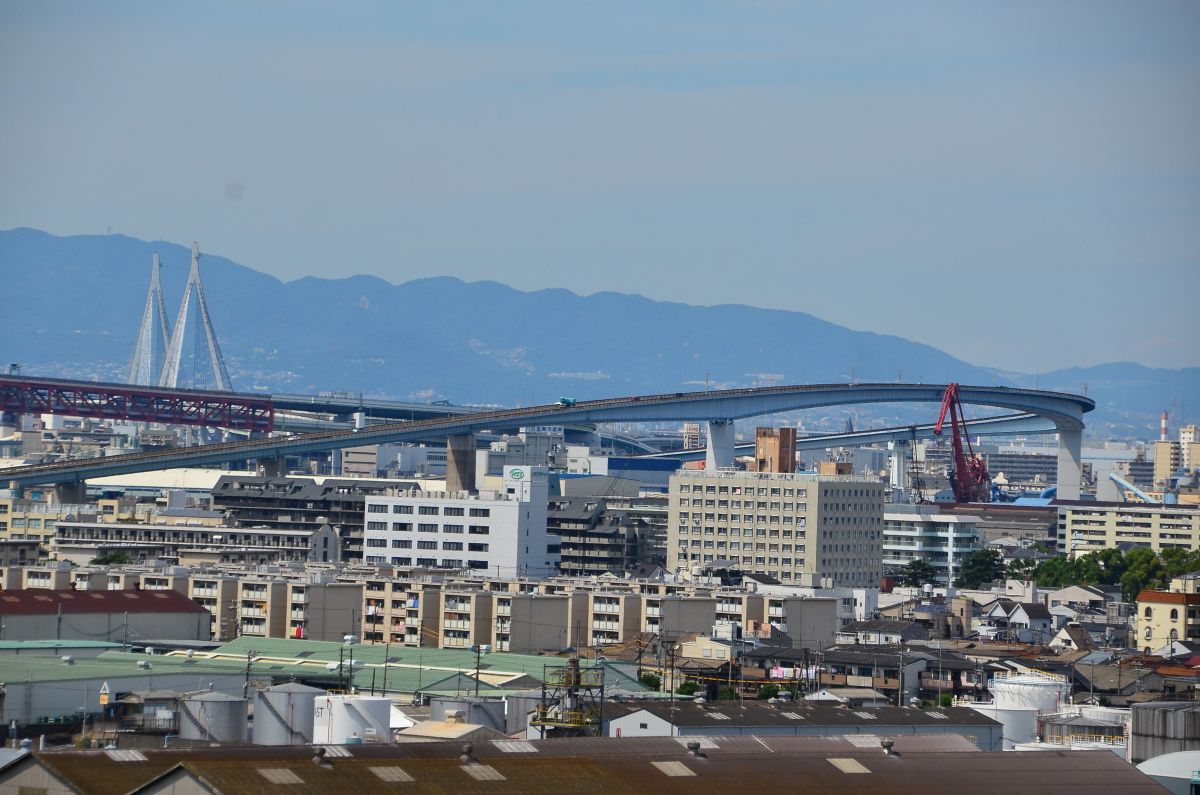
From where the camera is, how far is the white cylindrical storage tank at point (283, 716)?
24.7 metres

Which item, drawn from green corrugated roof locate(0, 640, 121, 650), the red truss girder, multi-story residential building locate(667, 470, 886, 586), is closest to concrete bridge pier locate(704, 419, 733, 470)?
multi-story residential building locate(667, 470, 886, 586)

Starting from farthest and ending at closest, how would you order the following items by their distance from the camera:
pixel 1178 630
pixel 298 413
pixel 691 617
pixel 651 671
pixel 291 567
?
pixel 298 413, pixel 291 567, pixel 1178 630, pixel 691 617, pixel 651 671

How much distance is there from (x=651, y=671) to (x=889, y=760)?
60.8 ft

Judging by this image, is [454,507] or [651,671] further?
[454,507]

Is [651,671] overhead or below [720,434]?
below

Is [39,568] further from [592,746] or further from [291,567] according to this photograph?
[592,746]

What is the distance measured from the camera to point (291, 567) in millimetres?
59719

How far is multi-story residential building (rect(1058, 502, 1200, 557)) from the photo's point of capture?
9538cm

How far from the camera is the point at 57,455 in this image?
399ft

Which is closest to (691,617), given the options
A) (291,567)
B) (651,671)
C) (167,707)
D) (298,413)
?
(651,671)

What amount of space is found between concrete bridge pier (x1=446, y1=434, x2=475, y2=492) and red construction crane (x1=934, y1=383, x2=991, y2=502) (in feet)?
87.1

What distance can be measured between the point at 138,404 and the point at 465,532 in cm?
6725

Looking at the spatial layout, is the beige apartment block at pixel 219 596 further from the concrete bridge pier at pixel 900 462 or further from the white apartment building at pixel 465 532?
the concrete bridge pier at pixel 900 462

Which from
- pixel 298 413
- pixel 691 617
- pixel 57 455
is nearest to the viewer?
pixel 691 617
